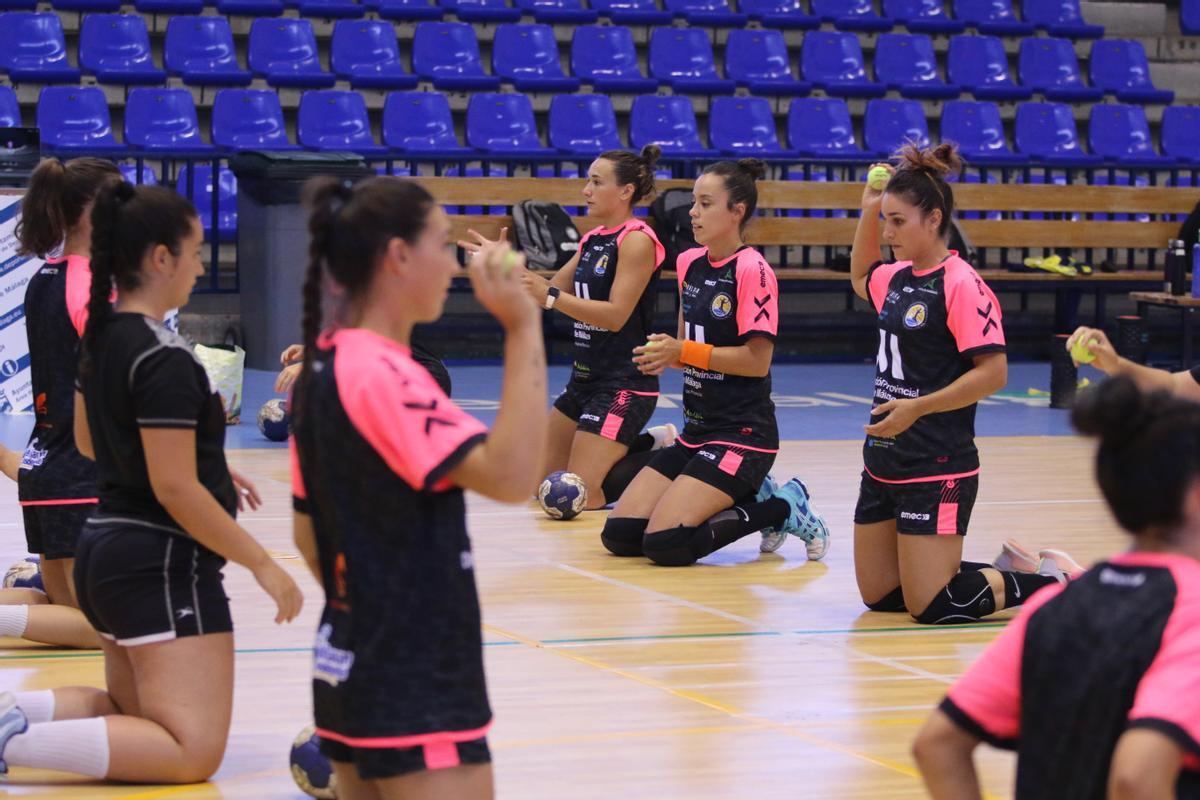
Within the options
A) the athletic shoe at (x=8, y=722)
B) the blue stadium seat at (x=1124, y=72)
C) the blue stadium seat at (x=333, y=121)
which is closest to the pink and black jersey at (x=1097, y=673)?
the athletic shoe at (x=8, y=722)

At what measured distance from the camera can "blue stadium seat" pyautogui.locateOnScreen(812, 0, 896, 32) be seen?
1509cm

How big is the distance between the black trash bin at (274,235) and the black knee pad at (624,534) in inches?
212

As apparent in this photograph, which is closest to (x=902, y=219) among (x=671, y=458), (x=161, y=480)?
(x=671, y=458)

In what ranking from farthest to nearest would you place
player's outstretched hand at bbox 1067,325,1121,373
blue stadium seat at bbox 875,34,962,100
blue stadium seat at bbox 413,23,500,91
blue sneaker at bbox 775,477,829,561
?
blue stadium seat at bbox 875,34,962,100 < blue stadium seat at bbox 413,23,500,91 < blue sneaker at bbox 775,477,829,561 < player's outstretched hand at bbox 1067,325,1121,373

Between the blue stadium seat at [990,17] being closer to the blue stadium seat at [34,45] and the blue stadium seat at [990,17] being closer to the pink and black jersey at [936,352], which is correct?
the blue stadium seat at [34,45]

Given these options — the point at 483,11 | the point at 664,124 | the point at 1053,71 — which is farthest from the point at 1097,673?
the point at 1053,71

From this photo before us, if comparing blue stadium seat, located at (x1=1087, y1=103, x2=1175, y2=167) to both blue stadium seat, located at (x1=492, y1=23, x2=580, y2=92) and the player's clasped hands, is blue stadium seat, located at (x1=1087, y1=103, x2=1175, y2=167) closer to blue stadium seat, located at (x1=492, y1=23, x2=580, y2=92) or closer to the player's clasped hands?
blue stadium seat, located at (x1=492, y1=23, x2=580, y2=92)

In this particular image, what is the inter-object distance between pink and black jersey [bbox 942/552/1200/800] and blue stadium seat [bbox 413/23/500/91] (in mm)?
11900

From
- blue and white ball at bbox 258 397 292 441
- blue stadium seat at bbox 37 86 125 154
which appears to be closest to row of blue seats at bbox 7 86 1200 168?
blue stadium seat at bbox 37 86 125 154

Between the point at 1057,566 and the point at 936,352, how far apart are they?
2.88 ft

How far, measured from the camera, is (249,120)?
12.6m

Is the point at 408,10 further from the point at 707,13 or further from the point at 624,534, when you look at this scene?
the point at 624,534

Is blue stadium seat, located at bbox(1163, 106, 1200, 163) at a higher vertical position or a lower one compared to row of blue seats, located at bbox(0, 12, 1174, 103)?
lower

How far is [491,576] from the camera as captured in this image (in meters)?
5.77
